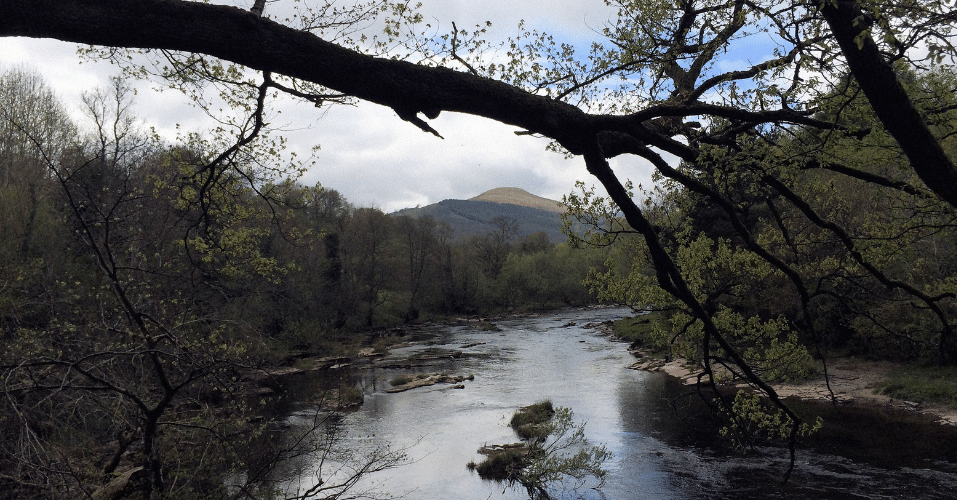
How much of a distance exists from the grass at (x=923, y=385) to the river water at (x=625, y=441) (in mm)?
1794

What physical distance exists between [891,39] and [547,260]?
220 ft

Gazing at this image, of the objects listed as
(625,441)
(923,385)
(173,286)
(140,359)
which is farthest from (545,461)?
(923,385)

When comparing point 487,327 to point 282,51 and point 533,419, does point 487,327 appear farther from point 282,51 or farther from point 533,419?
point 282,51

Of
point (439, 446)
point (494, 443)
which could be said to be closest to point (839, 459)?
point (494, 443)

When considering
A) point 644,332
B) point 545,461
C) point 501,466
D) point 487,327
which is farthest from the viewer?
point 487,327

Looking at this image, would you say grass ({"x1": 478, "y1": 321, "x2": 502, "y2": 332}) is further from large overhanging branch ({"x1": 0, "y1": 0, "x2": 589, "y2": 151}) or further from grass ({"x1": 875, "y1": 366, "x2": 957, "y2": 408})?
large overhanging branch ({"x1": 0, "y1": 0, "x2": 589, "y2": 151})

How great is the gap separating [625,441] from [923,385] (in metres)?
9.98

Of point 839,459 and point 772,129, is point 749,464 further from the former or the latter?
point 772,129

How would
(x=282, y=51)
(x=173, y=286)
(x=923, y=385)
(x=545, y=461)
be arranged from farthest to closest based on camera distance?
(x=923, y=385), (x=545, y=461), (x=173, y=286), (x=282, y=51)

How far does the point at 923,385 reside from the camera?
1811 cm

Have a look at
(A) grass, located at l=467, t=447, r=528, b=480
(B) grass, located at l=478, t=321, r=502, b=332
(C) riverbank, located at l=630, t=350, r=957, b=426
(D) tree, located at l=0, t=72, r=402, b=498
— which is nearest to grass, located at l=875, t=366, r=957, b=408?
(C) riverbank, located at l=630, t=350, r=957, b=426

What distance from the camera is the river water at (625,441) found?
12.1 meters

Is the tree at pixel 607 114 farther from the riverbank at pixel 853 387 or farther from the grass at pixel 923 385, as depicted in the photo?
the grass at pixel 923 385

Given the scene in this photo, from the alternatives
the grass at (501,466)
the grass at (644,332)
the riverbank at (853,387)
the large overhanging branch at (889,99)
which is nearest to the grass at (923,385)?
the riverbank at (853,387)
